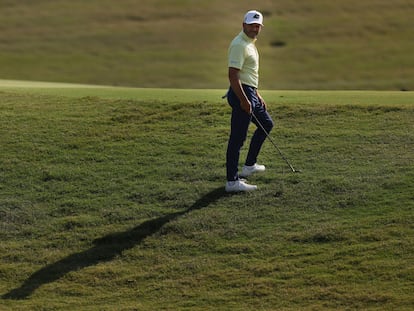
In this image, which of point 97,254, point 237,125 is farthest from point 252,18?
point 97,254

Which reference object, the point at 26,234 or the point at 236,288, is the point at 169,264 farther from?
the point at 26,234

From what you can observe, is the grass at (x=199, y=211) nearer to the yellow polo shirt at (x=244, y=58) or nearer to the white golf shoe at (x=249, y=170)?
the white golf shoe at (x=249, y=170)

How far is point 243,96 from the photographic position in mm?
9789

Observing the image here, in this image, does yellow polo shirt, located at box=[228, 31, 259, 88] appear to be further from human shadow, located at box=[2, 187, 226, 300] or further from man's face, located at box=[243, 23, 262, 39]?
human shadow, located at box=[2, 187, 226, 300]

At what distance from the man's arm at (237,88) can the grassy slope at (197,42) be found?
31326 mm

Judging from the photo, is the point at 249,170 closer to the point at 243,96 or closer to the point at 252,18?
the point at 243,96

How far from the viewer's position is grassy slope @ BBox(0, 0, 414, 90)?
149 feet

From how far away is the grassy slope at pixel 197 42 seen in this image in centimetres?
4547

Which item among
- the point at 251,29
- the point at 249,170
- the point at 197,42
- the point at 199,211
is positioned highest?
the point at 251,29

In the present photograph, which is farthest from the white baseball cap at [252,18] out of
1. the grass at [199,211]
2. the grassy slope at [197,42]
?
the grassy slope at [197,42]

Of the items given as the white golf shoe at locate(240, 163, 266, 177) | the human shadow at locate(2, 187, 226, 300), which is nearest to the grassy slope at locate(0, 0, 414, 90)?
the white golf shoe at locate(240, 163, 266, 177)

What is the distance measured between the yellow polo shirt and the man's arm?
0.06m

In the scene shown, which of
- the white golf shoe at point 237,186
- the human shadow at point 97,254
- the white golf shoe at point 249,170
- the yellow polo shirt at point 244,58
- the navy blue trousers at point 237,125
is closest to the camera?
the human shadow at point 97,254

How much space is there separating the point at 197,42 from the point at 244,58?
42.8m
